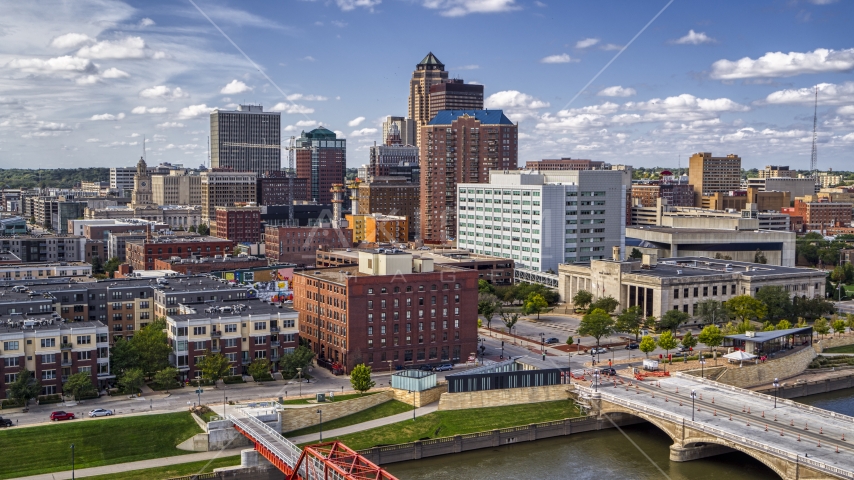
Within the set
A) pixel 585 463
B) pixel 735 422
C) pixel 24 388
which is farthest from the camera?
pixel 24 388

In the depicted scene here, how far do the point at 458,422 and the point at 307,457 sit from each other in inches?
847

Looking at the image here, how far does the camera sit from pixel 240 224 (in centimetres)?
17675

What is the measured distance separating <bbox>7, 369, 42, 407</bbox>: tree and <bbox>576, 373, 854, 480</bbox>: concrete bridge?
38744 mm

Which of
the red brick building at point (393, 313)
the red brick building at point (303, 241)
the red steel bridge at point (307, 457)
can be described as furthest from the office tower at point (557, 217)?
the red steel bridge at point (307, 457)

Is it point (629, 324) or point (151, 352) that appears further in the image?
point (629, 324)

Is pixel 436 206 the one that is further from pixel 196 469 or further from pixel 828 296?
pixel 196 469

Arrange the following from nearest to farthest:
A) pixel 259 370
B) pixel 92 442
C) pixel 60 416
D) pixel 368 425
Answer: pixel 92 442 → pixel 60 416 → pixel 368 425 → pixel 259 370

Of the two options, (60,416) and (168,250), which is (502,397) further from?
(168,250)

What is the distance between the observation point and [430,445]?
60875 mm

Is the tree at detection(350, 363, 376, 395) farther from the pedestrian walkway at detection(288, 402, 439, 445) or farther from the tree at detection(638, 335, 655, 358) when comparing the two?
the tree at detection(638, 335, 655, 358)

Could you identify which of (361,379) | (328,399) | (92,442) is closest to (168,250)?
(328,399)

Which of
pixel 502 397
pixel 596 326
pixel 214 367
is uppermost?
pixel 596 326

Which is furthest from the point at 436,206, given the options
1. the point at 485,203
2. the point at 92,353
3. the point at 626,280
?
the point at 92,353

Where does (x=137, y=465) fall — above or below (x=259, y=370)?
below
